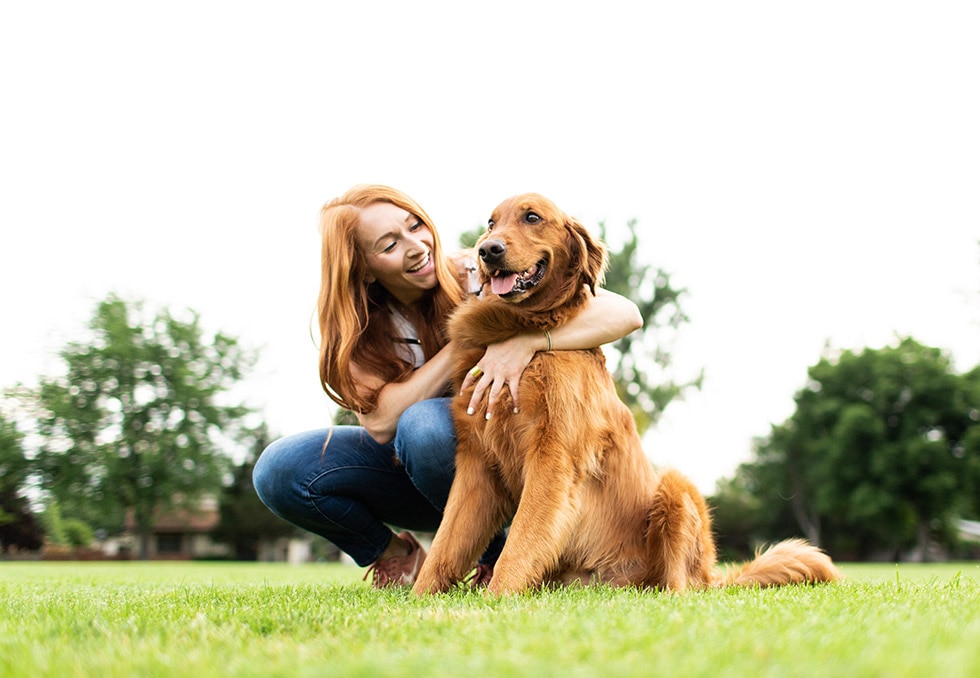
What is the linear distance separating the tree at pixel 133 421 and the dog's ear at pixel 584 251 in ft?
80.9

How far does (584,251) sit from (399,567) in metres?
1.87

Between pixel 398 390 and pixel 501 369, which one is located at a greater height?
pixel 501 369

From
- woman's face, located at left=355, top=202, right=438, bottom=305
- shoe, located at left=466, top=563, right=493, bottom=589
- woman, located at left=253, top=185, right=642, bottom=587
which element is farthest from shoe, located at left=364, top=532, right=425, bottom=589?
woman's face, located at left=355, top=202, right=438, bottom=305

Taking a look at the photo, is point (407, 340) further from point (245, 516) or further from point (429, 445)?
point (245, 516)

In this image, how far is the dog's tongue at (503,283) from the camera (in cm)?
320

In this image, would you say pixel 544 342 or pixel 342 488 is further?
pixel 342 488

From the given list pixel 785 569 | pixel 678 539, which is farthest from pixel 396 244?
pixel 785 569

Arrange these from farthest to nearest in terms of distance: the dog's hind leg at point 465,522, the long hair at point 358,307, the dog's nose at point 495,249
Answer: the long hair at point 358,307 < the dog's nose at point 495,249 < the dog's hind leg at point 465,522

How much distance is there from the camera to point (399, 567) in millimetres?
3910

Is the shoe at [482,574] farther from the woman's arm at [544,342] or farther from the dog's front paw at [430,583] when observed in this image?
the woman's arm at [544,342]

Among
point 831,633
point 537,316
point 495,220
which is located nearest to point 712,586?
point 537,316

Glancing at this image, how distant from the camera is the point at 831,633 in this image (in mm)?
1648

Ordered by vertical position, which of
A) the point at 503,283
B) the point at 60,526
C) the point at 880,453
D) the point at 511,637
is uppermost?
the point at 503,283

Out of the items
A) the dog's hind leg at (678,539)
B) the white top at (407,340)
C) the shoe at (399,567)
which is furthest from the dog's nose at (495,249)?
the shoe at (399,567)
